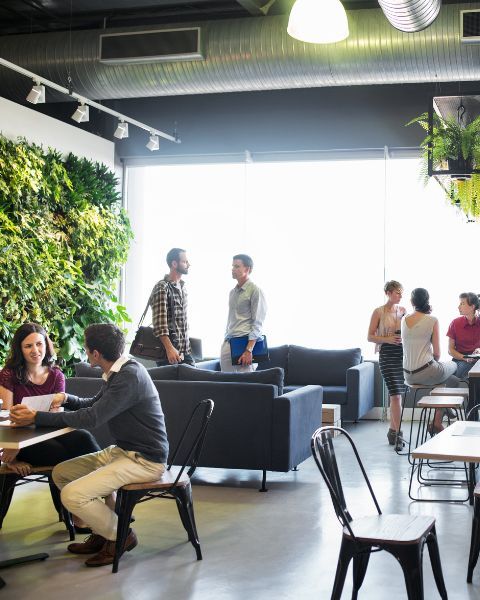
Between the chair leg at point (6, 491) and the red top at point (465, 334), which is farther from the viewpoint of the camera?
the red top at point (465, 334)

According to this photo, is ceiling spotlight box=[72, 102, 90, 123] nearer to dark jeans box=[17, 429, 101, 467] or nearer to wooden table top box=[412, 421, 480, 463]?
dark jeans box=[17, 429, 101, 467]

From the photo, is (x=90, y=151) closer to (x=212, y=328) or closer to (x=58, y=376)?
(x=212, y=328)

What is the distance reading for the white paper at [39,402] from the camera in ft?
13.9

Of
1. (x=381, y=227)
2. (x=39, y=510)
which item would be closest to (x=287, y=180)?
(x=381, y=227)

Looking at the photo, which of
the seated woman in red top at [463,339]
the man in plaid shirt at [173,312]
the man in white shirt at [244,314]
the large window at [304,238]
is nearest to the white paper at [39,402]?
the man in plaid shirt at [173,312]

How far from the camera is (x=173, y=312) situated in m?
7.12

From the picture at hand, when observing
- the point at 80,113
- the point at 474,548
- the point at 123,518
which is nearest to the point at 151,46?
the point at 80,113

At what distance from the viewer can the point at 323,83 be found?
8.22m

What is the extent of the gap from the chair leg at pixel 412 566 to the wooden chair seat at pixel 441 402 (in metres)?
3.49

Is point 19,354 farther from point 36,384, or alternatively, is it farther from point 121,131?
point 121,131

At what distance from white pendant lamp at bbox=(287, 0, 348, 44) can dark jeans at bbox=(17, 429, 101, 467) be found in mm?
2574

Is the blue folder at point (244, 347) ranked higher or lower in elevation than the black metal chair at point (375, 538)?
higher

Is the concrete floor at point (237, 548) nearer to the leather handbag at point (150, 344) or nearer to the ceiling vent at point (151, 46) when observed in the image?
the leather handbag at point (150, 344)

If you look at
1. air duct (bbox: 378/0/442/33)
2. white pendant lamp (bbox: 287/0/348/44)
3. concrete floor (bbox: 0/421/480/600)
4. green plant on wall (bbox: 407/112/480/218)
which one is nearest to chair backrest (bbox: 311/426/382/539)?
concrete floor (bbox: 0/421/480/600)
